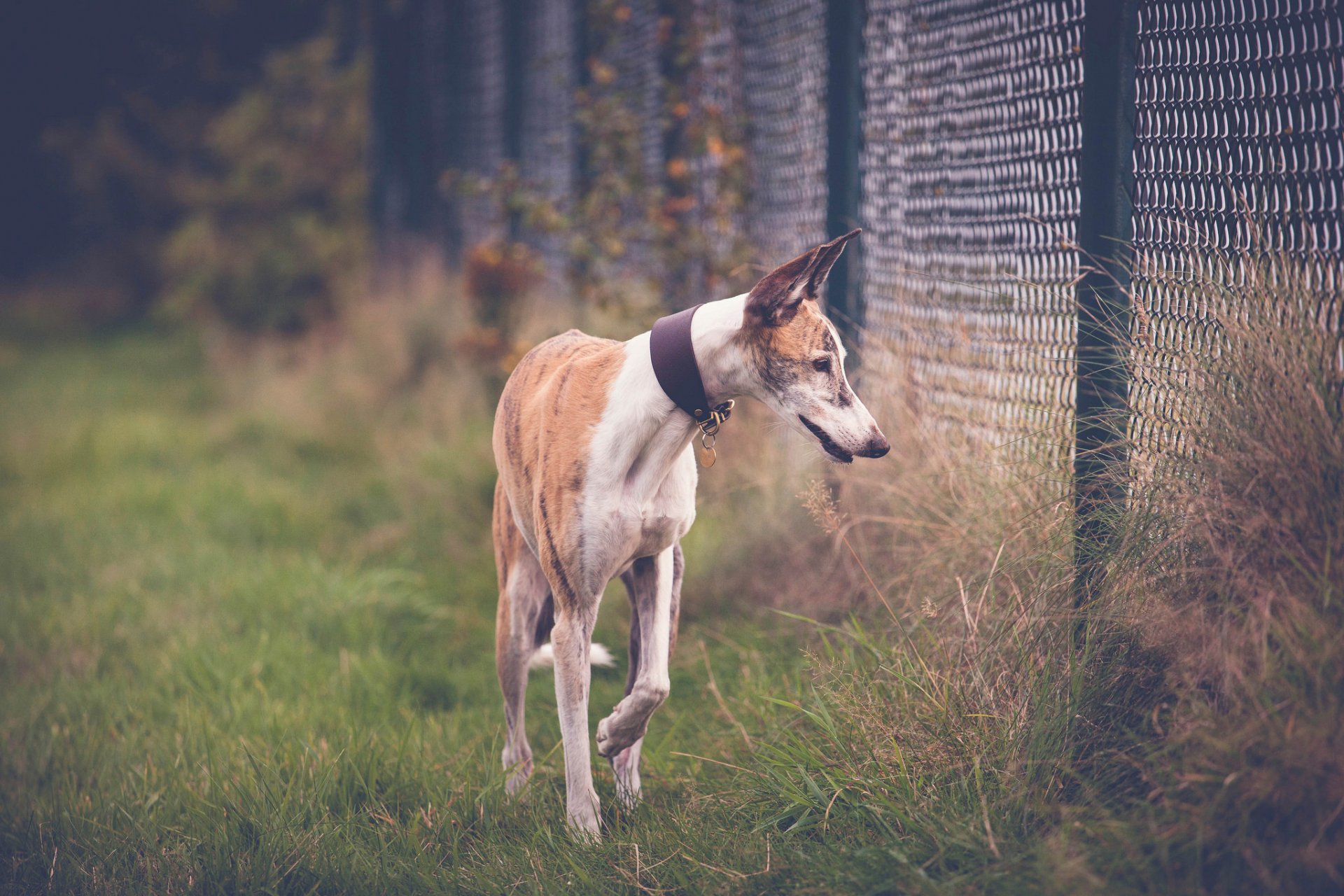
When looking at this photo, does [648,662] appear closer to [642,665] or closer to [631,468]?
[642,665]

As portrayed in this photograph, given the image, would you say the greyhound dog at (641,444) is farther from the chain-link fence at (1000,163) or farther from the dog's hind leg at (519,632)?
the chain-link fence at (1000,163)

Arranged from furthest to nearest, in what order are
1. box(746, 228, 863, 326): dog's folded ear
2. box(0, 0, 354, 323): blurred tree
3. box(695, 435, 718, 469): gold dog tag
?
box(0, 0, 354, 323): blurred tree
box(695, 435, 718, 469): gold dog tag
box(746, 228, 863, 326): dog's folded ear

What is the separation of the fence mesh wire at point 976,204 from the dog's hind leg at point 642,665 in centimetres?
111

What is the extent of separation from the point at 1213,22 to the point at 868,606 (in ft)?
6.42

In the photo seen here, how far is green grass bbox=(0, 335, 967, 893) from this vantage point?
2627 millimetres

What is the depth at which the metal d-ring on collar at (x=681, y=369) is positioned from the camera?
2.60m

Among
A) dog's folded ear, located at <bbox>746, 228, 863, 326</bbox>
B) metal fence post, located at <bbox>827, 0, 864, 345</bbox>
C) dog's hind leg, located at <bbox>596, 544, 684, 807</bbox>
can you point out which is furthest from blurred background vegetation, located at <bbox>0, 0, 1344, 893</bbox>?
metal fence post, located at <bbox>827, 0, 864, 345</bbox>

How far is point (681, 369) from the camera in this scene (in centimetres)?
260

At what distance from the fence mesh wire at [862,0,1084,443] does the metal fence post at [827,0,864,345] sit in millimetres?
74

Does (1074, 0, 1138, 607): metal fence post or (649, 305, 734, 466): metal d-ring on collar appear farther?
(1074, 0, 1138, 607): metal fence post

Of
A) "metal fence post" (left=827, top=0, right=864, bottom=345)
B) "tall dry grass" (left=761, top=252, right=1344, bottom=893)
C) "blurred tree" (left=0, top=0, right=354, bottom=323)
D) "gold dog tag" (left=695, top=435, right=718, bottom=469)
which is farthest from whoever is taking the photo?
"blurred tree" (left=0, top=0, right=354, bottom=323)

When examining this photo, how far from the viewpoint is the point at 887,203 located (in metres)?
4.37

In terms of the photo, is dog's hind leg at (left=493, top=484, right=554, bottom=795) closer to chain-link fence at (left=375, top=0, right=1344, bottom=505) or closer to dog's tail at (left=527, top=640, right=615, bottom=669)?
dog's tail at (left=527, top=640, right=615, bottom=669)

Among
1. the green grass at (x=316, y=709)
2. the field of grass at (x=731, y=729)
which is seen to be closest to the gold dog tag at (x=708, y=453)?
the field of grass at (x=731, y=729)
